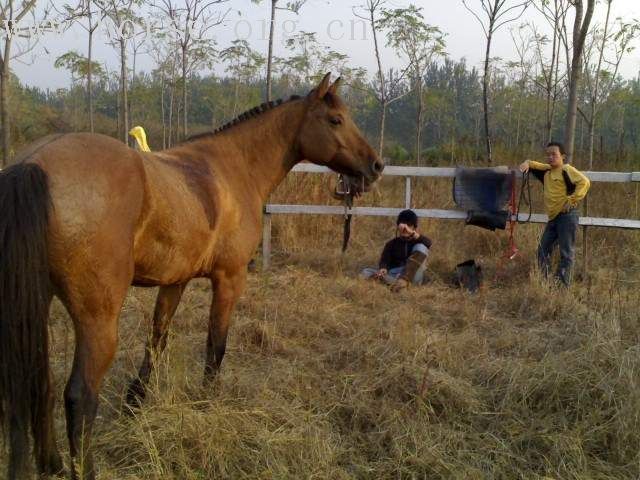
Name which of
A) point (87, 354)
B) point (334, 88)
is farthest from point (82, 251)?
point (334, 88)

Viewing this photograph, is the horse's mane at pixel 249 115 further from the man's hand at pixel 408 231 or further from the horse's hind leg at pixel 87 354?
the man's hand at pixel 408 231

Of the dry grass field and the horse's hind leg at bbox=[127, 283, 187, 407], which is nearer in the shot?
the dry grass field

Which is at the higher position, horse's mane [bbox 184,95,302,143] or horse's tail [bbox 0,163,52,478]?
horse's mane [bbox 184,95,302,143]

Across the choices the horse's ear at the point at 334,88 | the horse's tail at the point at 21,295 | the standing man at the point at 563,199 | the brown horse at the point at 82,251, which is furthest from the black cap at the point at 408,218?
the horse's tail at the point at 21,295

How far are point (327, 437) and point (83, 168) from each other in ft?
5.89

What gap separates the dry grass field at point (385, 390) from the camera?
2680 millimetres

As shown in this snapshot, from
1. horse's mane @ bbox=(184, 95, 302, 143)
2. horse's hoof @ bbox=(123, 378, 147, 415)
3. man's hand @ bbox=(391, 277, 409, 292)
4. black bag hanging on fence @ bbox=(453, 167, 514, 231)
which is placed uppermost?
horse's mane @ bbox=(184, 95, 302, 143)

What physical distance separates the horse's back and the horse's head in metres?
1.72

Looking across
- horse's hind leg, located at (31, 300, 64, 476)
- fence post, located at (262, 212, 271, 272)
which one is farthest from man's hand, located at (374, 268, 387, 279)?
horse's hind leg, located at (31, 300, 64, 476)

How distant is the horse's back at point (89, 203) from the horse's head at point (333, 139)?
1717 mm

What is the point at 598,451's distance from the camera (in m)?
2.85

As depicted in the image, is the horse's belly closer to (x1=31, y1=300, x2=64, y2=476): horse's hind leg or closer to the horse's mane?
(x1=31, y1=300, x2=64, y2=476): horse's hind leg

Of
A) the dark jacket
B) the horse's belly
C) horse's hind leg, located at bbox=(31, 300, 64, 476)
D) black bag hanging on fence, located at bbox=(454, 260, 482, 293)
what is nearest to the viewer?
horse's hind leg, located at bbox=(31, 300, 64, 476)

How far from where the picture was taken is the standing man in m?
5.90
